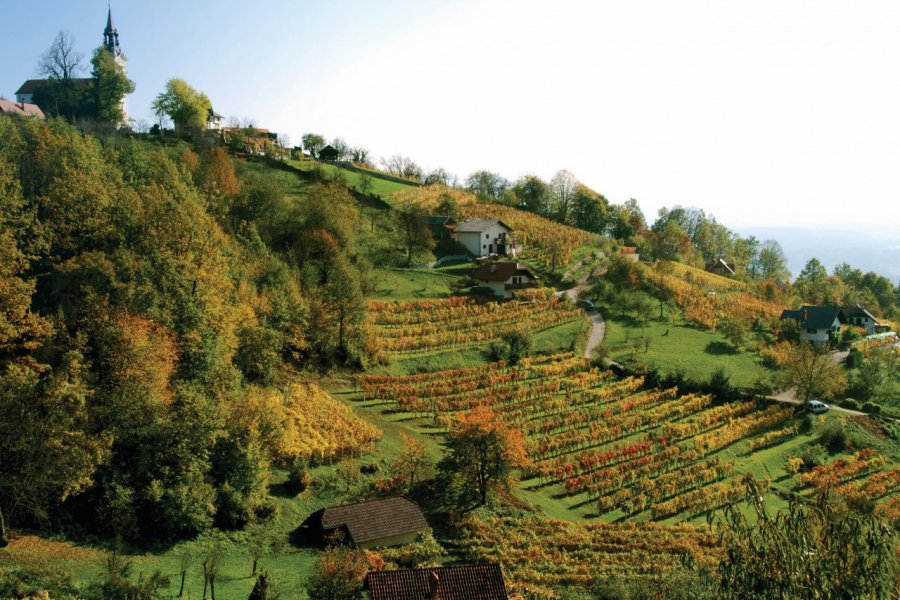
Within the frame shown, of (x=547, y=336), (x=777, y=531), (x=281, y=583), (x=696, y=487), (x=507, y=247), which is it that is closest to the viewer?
(x=777, y=531)

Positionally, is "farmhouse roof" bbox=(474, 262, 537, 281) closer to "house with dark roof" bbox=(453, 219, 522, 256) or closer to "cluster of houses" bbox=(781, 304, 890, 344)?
"house with dark roof" bbox=(453, 219, 522, 256)

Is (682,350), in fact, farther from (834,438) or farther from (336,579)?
(336,579)

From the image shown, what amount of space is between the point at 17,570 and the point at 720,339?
51942 mm

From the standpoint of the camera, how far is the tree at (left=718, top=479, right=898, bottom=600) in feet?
40.3

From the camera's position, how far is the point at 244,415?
92.9ft

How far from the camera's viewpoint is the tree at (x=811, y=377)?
45719 millimetres

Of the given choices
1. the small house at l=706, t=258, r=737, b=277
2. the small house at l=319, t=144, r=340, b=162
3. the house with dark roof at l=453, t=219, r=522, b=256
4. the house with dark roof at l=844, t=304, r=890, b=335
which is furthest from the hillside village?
the small house at l=706, t=258, r=737, b=277

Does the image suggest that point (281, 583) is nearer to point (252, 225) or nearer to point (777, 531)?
point (777, 531)

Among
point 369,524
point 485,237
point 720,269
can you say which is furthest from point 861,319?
point 369,524

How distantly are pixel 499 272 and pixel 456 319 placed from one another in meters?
9.85

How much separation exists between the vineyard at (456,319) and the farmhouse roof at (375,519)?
2037 cm

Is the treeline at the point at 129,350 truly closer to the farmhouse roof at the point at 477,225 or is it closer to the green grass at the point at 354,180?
the farmhouse roof at the point at 477,225

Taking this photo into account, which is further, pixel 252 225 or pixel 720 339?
pixel 720 339

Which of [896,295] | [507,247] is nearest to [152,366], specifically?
[507,247]
